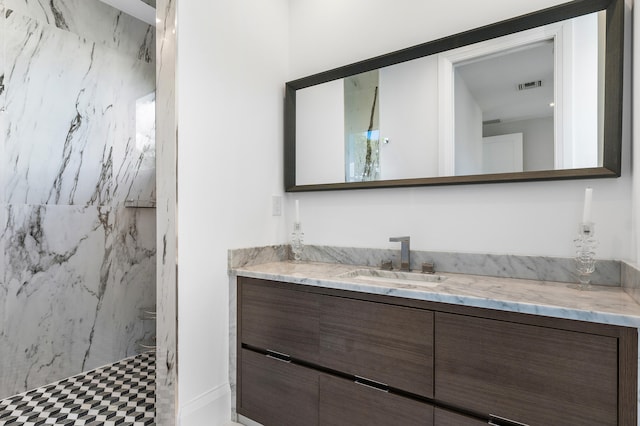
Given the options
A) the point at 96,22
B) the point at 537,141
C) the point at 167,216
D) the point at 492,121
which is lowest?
the point at 167,216

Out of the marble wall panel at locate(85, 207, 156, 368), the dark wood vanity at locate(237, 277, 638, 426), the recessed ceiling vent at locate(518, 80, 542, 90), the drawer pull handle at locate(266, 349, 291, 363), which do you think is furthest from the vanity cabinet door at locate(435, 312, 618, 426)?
the marble wall panel at locate(85, 207, 156, 368)

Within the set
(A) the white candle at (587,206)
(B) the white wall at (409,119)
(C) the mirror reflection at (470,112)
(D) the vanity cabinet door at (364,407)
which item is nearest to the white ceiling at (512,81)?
(C) the mirror reflection at (470,112)

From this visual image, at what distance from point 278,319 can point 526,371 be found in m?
0.99

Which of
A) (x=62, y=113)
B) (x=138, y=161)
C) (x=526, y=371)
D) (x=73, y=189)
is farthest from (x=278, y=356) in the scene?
(x=62, y=113)

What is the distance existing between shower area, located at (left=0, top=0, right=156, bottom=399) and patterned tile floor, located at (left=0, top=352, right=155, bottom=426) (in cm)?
12

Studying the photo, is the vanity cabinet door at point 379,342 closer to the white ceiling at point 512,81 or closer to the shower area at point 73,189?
the white ceiling at point 512,81

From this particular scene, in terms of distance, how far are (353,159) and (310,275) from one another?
75 centimetres

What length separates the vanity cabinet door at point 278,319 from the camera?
59.1 inches

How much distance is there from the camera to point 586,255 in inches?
50.6

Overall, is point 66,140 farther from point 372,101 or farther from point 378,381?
point 378,381

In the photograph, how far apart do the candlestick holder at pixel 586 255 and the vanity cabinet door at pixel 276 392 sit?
1.11 meters

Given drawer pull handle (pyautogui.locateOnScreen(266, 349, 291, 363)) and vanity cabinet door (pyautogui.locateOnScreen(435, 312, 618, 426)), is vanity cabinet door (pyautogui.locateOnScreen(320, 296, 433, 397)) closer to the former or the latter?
vanity cabinet door (pyautogui.locateOnScreen(435, 312, 618, 426))

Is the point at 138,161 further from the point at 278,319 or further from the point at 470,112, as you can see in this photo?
the point at 470,112

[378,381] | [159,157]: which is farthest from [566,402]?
[159,157]
